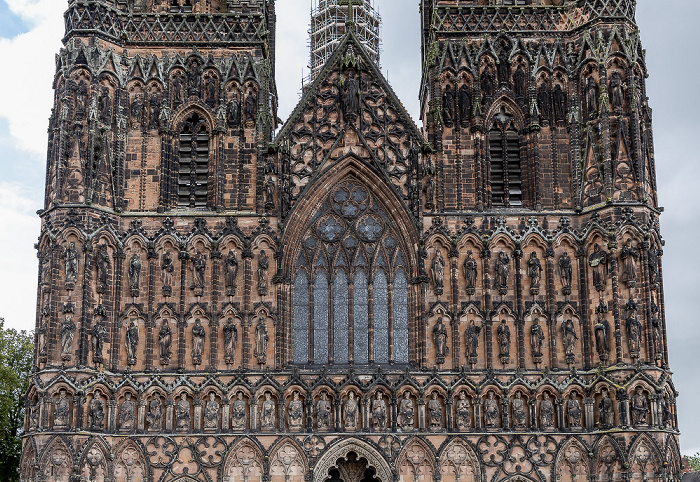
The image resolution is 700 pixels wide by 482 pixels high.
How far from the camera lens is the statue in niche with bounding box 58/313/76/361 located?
29.5m

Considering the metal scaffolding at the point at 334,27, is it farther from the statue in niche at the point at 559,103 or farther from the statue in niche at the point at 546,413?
the statue in niche at the point at 546,413

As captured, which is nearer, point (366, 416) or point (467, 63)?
point (366, 416)

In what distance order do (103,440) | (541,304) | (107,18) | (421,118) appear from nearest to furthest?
(103,440), (541,304), (107,18), (421,118)

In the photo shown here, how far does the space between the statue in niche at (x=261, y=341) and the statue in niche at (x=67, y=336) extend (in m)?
5.74

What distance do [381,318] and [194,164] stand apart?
8.44 meters

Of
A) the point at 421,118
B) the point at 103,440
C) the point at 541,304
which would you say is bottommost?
the point at 103,440

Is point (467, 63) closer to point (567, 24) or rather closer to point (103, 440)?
point (567, 24)

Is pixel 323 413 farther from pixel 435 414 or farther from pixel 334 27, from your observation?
pixel 334 27

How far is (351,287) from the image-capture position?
3191 centimetres

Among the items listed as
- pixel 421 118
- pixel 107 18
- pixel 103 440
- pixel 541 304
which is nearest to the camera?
pixel 103 440

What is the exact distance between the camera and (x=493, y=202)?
32906 mm

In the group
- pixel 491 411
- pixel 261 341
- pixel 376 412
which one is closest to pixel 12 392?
pixel 261 341

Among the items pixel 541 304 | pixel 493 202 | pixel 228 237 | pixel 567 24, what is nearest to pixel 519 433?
pixel 541 304

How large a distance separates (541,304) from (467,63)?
9008 mm
